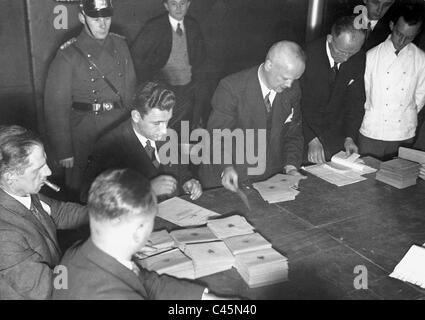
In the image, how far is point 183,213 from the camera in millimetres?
2672

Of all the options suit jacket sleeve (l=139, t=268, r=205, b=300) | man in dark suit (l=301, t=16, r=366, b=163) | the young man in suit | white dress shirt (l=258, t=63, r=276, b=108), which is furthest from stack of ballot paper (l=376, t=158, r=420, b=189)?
suit jacket sleeve (l=139, t=268, r=205, b=300)

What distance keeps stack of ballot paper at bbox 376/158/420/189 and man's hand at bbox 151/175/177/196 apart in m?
1.54

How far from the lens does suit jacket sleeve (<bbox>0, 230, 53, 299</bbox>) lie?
191 cm

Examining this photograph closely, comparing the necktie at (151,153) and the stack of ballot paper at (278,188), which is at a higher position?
the necktie at (151,153)

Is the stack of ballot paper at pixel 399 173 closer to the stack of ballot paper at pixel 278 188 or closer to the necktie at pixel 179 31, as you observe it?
the stack of ballot paper at pixel 278 188

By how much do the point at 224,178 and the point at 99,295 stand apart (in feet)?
5.22

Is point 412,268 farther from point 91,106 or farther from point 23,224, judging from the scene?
point 91,106

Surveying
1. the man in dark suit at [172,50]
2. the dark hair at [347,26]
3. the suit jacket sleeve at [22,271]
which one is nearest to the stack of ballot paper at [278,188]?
the dark hair at [347,26]

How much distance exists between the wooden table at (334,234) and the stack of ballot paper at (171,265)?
0.28ft

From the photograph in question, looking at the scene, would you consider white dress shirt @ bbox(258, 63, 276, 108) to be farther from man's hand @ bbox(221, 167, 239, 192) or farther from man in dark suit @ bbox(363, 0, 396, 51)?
man in dark suit @ bbox(363, 0, 396, 51)

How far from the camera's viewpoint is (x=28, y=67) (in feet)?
15.2

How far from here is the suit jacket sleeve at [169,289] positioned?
6.14 feet

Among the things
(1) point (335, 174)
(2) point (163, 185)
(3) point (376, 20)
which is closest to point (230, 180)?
(2) point (163, 185)
